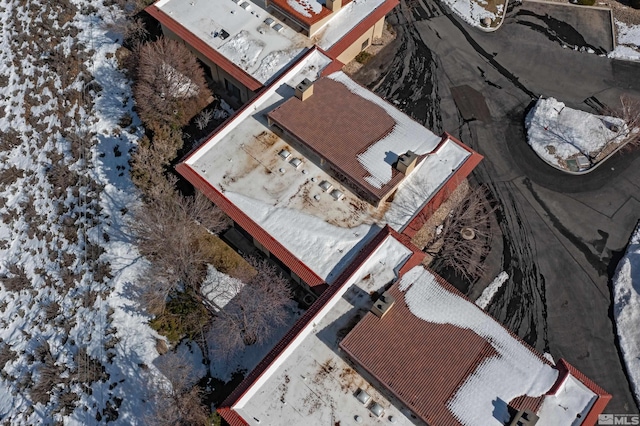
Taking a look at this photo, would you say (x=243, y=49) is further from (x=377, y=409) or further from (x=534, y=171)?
(x=377, y=409)

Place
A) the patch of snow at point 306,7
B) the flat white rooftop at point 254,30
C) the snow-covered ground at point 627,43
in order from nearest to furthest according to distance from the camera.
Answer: the flat white rooftop at point 254,30 < the patch of snow at point 306,7 < the snow-covered ground at point 627,43

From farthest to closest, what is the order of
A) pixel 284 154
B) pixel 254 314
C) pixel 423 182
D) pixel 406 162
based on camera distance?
pixel 284 154
pixel 423 182
pixel 406 162
pixel 254 314

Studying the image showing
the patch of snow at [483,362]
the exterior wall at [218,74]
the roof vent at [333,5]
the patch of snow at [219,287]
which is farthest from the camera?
the roof vent at [333,5]

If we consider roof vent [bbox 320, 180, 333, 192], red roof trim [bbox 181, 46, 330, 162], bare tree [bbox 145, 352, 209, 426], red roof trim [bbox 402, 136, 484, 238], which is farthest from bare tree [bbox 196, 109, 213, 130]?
red roof trim [bbox 402, 136, 484, 238]

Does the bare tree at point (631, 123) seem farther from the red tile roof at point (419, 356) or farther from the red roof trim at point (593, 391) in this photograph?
the red tile roof at point (419, 356)

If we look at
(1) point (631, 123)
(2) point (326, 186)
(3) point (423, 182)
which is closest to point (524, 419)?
(3) point (423, 182)

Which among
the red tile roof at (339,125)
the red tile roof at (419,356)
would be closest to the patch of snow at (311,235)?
the red tile roof at (339,125)
